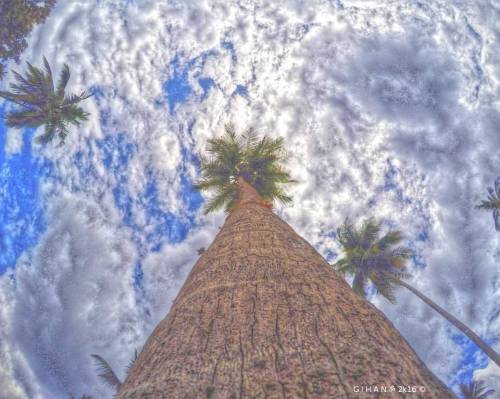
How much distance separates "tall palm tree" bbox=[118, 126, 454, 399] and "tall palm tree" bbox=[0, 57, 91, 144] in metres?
15.8

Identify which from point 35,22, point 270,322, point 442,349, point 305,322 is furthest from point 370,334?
point 442,349

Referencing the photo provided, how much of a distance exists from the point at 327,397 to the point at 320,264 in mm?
2014

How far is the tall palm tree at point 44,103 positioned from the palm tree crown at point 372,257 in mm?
18572

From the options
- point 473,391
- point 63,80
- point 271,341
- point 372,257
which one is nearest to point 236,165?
point 63,80

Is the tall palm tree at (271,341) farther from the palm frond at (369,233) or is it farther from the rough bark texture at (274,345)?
the palm frond at (369,233)

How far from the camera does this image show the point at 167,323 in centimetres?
250

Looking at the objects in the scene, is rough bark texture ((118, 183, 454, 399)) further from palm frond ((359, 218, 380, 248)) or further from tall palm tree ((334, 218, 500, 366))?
tall palm tree ((334, 218, 500, 366))

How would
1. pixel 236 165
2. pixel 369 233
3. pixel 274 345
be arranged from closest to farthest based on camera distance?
pixel 274 345 → pixel 236 165 → pixel 369 233

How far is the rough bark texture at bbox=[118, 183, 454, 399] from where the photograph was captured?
150 cm

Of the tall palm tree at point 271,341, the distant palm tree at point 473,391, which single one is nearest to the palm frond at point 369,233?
the distant palm tree at point 473,391

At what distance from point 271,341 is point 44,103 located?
18.9 m

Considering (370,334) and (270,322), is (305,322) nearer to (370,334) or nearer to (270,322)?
(270,322)

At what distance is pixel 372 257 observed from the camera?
20.4m

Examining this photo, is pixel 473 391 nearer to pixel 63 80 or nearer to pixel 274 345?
pixel 274 345
